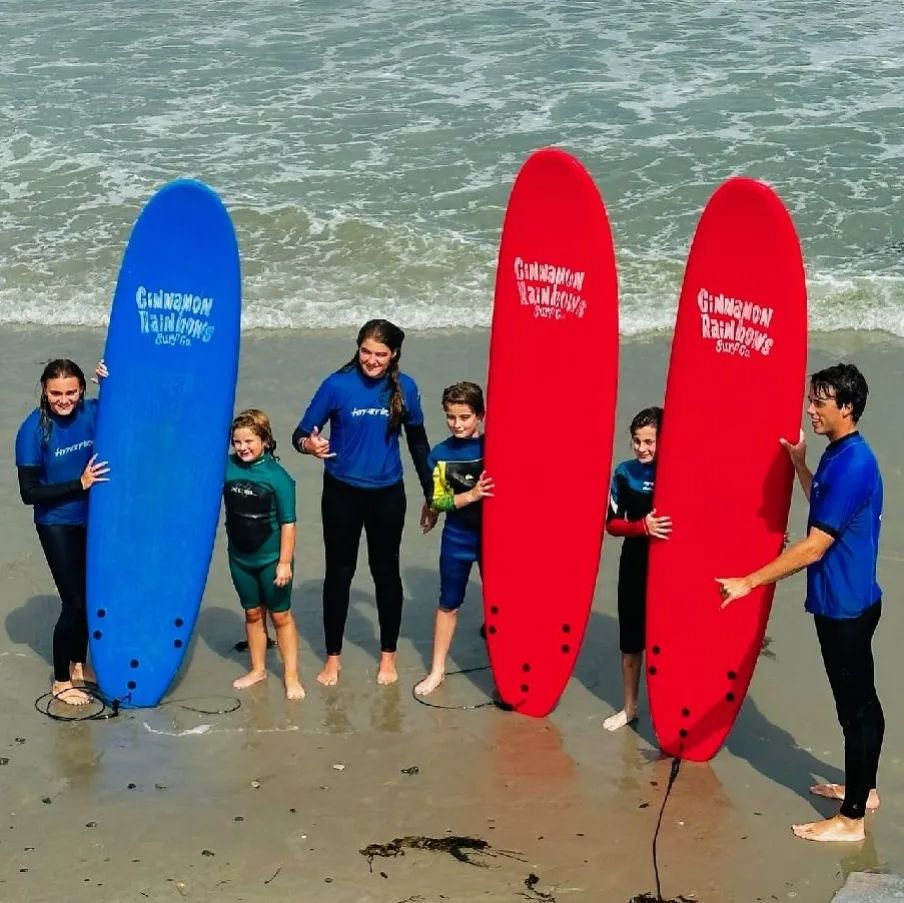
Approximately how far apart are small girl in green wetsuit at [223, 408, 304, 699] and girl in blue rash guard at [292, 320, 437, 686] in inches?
5.8

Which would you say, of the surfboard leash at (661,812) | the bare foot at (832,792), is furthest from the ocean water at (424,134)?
the bare foot at (832,792)

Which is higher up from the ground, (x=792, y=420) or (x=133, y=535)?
(x=792, y=420)

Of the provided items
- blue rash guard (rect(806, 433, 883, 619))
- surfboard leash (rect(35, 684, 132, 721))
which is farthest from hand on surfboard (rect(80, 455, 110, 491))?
blue rash guard (rect(806, 433, 883, 619))

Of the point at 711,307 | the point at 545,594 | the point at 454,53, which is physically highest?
the point at 454,53

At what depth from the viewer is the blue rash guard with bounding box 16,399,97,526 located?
5.36m

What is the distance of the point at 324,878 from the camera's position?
4.46 metres

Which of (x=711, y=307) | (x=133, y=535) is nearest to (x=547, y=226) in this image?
(x=711, y=307)

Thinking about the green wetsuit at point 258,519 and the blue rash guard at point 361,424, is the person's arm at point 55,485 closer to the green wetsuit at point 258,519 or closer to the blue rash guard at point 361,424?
the green wetsuit at point 258,519

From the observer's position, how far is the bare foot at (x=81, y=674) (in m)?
5.75

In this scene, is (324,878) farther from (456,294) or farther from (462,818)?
(456,294)

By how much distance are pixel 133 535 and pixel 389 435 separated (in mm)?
1091

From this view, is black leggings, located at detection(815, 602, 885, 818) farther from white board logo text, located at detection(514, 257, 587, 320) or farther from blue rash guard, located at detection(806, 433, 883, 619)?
white board logo text, located at detection(514, 257, 587, 320)

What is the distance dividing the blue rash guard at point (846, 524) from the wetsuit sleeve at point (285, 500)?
190 cm

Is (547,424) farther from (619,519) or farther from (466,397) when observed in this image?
(619,519)
